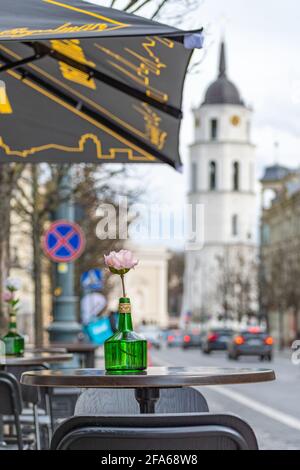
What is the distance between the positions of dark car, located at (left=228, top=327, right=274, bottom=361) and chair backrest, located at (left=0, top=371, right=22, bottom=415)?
43.9 meters

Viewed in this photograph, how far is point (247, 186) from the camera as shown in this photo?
172 meters

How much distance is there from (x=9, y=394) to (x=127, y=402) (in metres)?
2.06

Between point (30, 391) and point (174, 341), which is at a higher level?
point (30, 391)

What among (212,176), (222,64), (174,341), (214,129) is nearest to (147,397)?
(174,341)

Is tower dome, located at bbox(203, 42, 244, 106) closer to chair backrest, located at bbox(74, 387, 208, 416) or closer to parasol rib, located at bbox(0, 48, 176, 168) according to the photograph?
parasol rib, located at bbox(0, 48, 176, 168)

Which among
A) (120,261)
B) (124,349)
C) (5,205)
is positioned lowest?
(124,349)

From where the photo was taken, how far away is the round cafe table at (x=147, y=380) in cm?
516

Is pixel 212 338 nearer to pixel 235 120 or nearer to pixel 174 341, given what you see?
pixel 174 341

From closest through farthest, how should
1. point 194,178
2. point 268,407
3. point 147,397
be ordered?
point 147,397
point 268,407
point 194,178

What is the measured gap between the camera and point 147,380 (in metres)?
5.17

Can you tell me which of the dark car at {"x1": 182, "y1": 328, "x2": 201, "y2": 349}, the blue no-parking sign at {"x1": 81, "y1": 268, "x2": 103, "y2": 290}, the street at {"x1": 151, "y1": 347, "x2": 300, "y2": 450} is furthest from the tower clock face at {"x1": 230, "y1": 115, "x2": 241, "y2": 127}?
the blue no-parking sign at {"x1": 81, "y1": 268, "x2": 103, "y2": 290}

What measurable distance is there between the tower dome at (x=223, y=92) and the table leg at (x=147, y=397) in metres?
171

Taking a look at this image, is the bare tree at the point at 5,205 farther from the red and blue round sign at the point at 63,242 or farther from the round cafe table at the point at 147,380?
the round cafe table at the point at 147,380

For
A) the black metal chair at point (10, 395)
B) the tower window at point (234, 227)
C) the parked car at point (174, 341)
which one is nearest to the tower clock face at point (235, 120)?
the tower window at point (234, 227)
